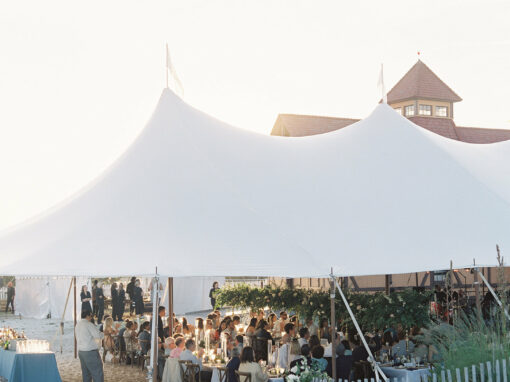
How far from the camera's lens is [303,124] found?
116 feet

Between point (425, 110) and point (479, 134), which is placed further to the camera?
point (425, 110)

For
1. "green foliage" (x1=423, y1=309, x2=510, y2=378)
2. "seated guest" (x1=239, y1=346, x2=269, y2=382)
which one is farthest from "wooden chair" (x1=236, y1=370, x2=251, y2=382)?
"green foliage" (x1=423, y1=309, x2=510, y2=378)

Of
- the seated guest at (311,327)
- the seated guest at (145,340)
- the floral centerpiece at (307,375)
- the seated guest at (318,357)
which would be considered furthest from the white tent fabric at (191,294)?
the floral centerpiece at (307,375)

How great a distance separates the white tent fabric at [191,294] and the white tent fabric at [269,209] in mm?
13438

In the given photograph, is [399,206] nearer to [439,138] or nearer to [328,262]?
[328,262]

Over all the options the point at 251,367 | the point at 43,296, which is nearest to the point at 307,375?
the point at 251,367

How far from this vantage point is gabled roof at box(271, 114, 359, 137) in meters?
34.8

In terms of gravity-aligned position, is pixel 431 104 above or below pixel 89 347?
above

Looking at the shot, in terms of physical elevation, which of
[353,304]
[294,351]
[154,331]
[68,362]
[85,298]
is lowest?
[68,362]

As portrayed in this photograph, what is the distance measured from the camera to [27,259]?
910 cm

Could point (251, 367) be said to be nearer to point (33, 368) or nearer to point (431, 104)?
point (33, 368)

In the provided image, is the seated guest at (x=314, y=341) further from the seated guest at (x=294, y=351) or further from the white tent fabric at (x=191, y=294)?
the white tent fabric at (x=191, y=294)

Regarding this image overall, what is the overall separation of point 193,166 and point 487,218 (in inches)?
173

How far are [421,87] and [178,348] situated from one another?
120 ft
